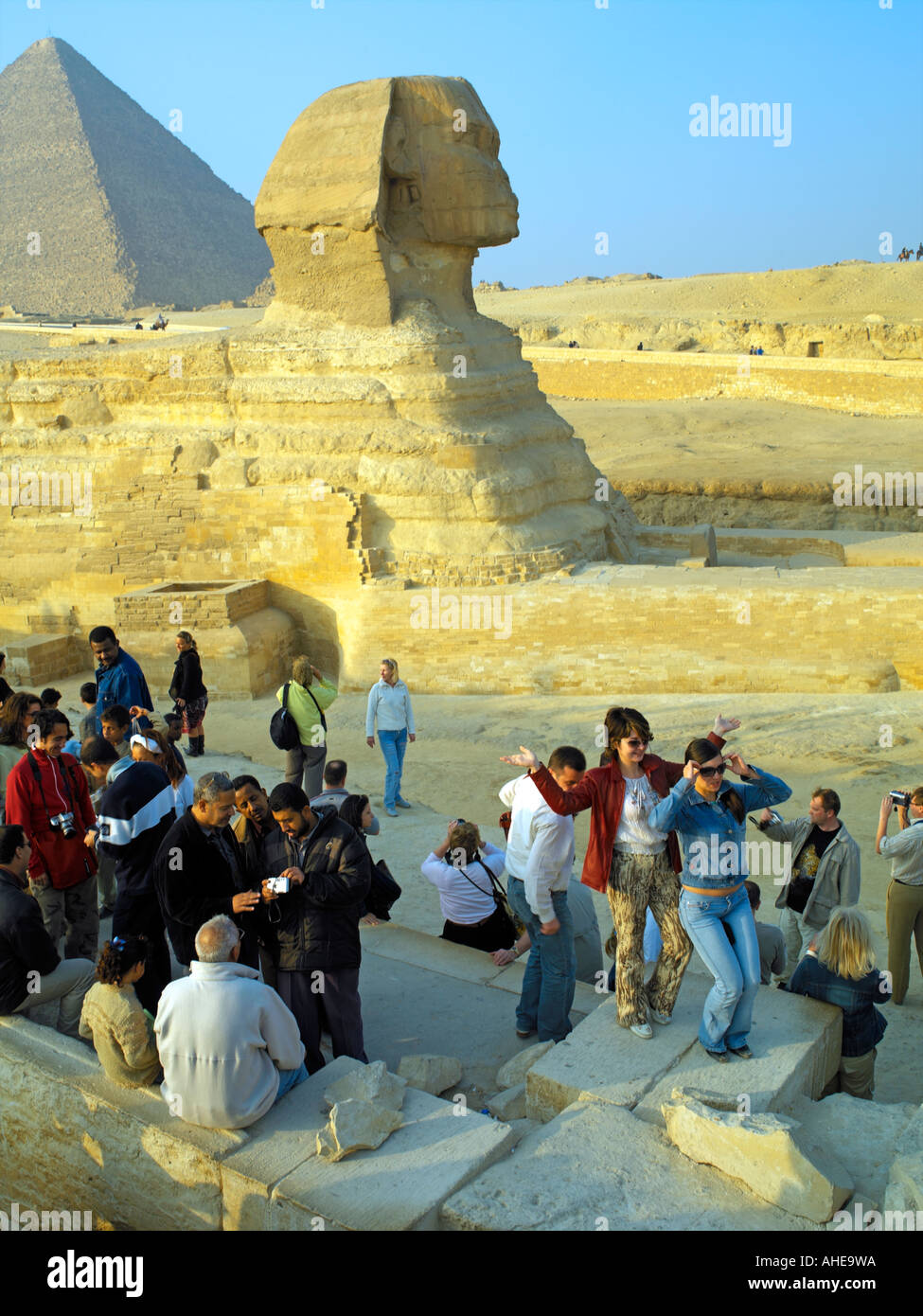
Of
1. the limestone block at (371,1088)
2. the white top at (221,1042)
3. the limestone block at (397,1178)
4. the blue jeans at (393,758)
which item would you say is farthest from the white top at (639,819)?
the blue jeans at (393,758)

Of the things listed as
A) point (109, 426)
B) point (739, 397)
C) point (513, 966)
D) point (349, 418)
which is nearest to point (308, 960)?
point (513, 966)

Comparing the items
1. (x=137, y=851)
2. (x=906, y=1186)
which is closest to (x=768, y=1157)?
(x=906, y=1186)

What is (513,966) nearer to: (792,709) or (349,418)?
(792,709)

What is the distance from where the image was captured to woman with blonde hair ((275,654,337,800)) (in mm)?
7961

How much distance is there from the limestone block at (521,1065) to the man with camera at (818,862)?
4.36ft

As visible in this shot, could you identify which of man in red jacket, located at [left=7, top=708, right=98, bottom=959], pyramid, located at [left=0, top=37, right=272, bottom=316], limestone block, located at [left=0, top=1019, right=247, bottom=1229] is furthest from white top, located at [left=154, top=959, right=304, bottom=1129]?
pyramid, located at [left=0, top=37, right=272, bottom=316]

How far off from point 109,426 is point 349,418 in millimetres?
3397

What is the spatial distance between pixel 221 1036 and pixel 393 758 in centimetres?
481

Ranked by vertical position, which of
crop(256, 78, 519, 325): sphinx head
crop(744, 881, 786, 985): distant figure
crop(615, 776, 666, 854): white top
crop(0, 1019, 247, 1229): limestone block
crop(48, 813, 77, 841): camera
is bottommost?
crop(0, 1019, 247, 1229): limestone block

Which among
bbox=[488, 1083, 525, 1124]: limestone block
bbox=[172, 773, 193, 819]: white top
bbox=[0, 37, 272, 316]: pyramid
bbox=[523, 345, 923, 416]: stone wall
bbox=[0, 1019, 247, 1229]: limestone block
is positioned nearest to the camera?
bbox=[0, 1019, 247, 1229]: limestone block

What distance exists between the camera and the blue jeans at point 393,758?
852 centimetres

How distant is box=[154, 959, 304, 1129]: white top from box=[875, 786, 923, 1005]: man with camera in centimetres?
315

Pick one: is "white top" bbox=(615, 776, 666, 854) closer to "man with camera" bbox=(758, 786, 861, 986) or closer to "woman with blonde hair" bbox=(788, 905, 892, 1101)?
"woman with blonde hair" bbox=(788, 905, 892, 1101)

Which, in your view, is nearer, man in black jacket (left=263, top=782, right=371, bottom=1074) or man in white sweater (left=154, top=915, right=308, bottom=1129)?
man in white sweater (left=154, top=915, right=308, bottom=1129)
